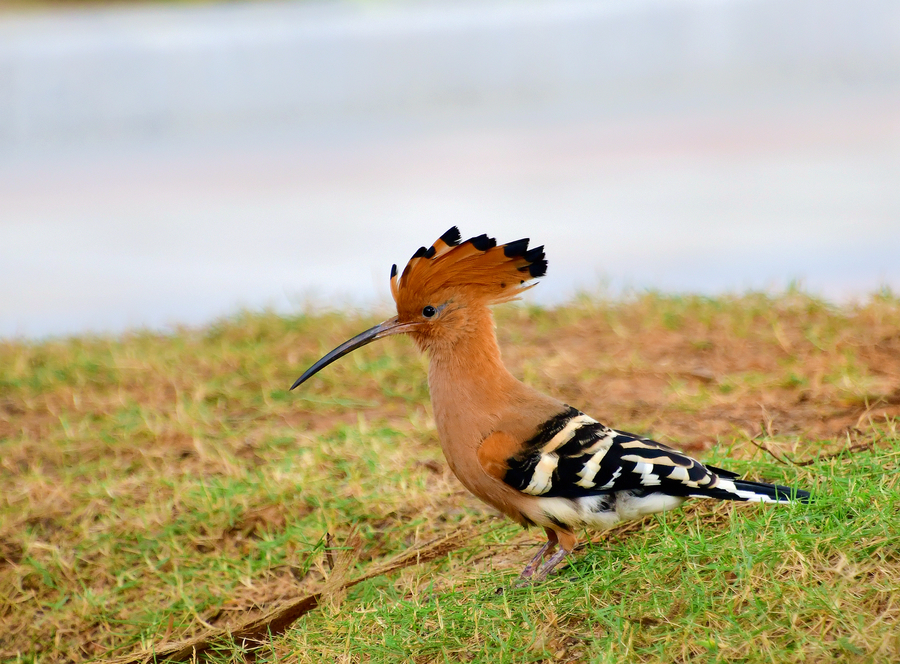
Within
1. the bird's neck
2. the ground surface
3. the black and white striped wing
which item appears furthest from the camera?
the bird's neck

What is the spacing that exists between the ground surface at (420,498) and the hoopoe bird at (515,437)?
0.12m

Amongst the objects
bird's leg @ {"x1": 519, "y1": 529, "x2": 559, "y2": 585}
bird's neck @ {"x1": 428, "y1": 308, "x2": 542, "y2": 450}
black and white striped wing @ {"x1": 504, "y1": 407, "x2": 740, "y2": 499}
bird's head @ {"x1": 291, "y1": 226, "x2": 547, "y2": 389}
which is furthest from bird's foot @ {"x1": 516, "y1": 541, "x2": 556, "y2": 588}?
bird's head @ {"x1": 291, "y1": 226, "x2": 547, "y2": 389}

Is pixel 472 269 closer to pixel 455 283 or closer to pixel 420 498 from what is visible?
pixel 455 283

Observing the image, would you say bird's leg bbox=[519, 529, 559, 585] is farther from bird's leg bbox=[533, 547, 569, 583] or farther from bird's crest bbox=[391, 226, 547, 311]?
bird's crest bbox=[391, 226, 547, 311]

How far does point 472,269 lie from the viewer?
2807 millimetres

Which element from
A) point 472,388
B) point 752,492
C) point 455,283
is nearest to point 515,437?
point 472,388

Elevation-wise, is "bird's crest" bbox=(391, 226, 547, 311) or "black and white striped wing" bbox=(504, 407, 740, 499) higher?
"bird's crest" bbox=(391, 226, 547, 311)

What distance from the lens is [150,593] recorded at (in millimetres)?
3139

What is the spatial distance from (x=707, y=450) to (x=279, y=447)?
1.69 m

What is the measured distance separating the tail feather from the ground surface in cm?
5

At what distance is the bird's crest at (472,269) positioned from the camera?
2742mm

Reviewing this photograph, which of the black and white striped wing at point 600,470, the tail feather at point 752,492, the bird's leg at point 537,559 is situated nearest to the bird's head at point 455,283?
the black and white striped wing at point 600,470

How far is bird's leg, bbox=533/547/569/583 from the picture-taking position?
A: 2.58m

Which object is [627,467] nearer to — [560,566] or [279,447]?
[560,566]
